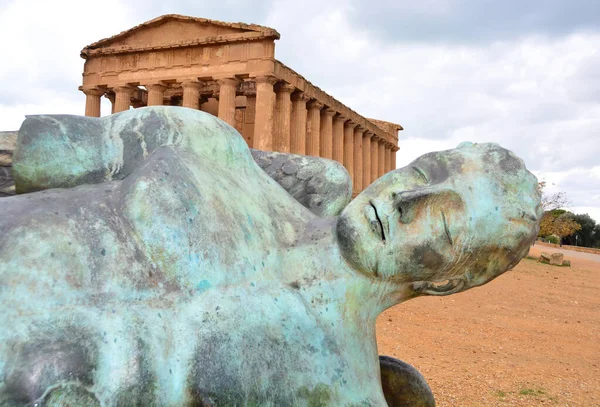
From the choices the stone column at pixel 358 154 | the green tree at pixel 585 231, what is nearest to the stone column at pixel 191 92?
the stone column at pixel 358 154

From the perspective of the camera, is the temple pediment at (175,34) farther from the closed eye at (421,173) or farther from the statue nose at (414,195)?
the statue nose at (414,195)

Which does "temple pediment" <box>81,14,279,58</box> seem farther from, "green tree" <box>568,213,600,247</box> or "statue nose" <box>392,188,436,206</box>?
"green tree" <box>568,213,600,247</box>

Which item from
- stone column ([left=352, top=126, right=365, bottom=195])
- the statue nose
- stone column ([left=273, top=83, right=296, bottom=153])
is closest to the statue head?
the statue nose

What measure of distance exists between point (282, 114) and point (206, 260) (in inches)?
857

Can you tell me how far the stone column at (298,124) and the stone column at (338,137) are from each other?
11.0 feet

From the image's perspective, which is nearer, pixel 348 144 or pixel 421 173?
pixel 421 173

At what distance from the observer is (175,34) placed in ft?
77.5

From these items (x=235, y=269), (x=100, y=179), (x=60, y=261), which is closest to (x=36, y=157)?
(x=100, y=179)

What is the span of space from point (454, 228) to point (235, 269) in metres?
0.59

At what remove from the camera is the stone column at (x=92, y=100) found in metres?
25.4

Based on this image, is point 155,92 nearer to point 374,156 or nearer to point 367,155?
point 367,155

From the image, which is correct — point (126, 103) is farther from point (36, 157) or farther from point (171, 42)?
point (36, 157)

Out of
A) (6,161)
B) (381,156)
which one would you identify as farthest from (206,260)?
(381,156)

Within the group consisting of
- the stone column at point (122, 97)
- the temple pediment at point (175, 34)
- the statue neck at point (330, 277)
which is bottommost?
the statue neck at point (330, 277)
